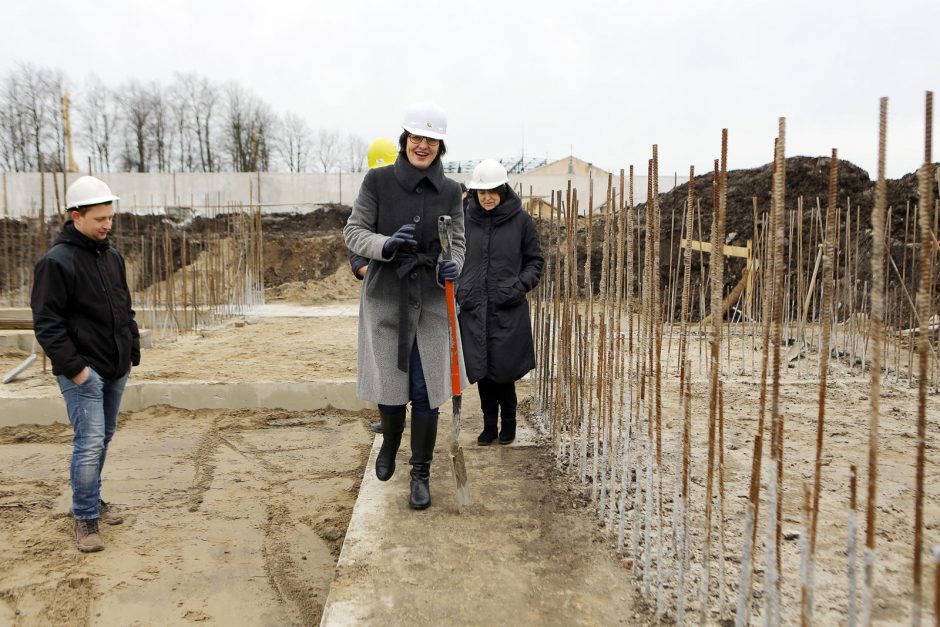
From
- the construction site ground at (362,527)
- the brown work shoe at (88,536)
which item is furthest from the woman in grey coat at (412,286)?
the brown work shoe at (88,536)

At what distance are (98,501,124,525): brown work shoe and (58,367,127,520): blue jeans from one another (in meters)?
0.19

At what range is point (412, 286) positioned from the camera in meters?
2.46

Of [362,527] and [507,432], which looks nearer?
[362,527]

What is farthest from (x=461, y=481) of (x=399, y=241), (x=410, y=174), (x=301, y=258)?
→ (x=301, y=258)

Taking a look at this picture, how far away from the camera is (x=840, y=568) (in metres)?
1.99

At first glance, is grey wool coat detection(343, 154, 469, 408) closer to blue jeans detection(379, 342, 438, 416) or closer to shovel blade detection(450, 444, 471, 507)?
blue jeans detection(379, 342, 438, 416)

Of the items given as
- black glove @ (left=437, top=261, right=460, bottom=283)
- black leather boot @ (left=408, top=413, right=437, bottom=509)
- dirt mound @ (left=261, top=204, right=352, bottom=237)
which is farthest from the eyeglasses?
dirt mound @ (left=261, top=204, right=352, bottom=237)

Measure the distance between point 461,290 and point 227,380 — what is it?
7.74ft

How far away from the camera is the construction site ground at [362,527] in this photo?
74.0 inches

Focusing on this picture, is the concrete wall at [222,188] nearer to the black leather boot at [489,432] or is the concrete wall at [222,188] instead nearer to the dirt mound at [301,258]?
the dirt mound at [301,258]

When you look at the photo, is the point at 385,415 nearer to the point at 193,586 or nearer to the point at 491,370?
the point at 491,370

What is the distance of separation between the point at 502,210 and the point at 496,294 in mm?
395

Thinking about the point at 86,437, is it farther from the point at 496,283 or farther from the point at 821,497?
the point at 821,497

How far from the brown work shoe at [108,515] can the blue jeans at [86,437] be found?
0.62 feet
